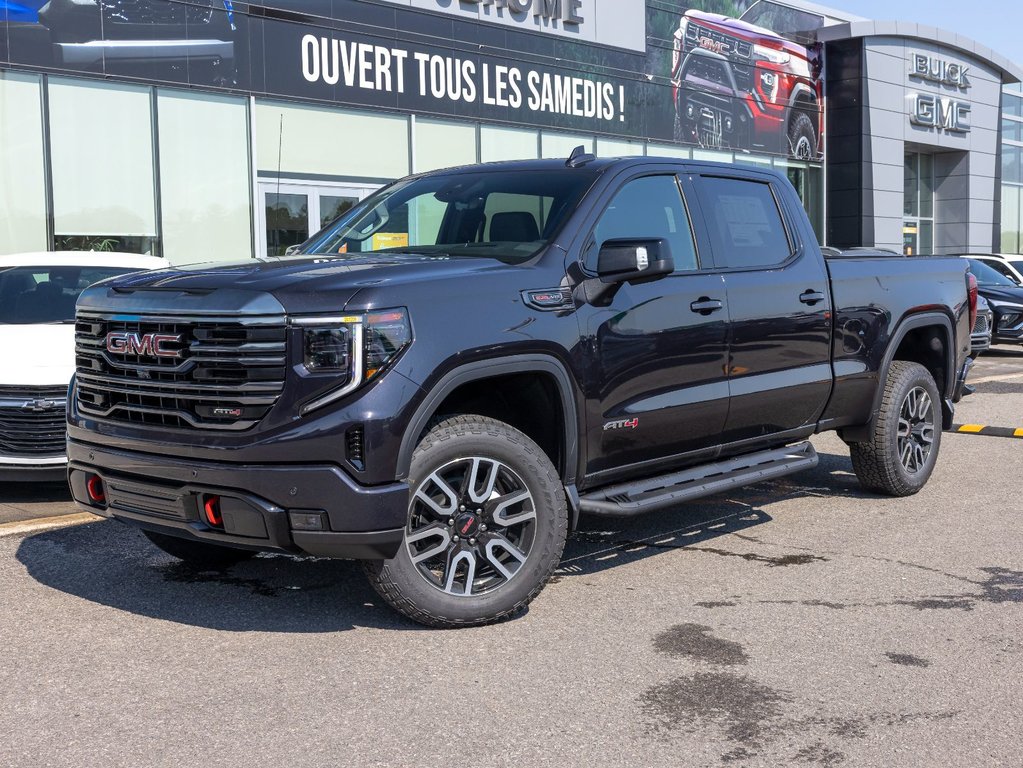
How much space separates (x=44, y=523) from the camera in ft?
22.1

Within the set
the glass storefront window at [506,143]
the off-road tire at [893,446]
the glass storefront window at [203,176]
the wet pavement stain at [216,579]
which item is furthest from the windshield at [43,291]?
the glass storefront window at [506,143]

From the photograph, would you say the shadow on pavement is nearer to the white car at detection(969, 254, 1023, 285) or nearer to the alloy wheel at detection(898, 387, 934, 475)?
the alloy wheel at detection(898, 387, 934, 475)

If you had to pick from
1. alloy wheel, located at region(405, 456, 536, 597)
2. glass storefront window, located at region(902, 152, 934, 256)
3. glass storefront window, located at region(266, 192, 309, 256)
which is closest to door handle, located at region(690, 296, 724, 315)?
alloy wheel, located at region(405, 456, 536, 597)

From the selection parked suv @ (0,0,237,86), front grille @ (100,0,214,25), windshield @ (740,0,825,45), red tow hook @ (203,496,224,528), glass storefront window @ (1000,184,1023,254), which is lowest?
red tow hook @ (203,496,224,528)

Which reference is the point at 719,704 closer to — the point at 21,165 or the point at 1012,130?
the point at 21,165

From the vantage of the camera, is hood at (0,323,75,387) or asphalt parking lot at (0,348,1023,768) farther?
hood at (0,323,75,387)

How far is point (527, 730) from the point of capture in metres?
3.74

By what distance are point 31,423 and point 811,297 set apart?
4.61 metres

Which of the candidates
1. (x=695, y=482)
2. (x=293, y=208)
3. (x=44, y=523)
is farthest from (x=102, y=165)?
(x=695, y=482)

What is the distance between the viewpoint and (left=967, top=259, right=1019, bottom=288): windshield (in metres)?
19.9

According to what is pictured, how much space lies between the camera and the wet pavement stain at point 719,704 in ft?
A: 12.4

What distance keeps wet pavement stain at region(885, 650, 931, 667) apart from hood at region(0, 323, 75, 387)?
5.00 meters

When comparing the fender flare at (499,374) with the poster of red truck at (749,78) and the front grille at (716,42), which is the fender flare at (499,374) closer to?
the poster of red truck at (749,78)

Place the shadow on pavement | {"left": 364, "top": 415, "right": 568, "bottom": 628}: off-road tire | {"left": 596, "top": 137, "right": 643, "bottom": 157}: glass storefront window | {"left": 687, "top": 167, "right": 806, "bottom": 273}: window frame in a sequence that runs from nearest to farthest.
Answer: {"left": 364, "top": 415, "right": 568, "bottom": 628}: off-road tire, the shadow on pavement, {"left": 687, "top": 167, "right": 806, "bottom": 273}: window frame, {"left": 596, "top": 137, "right": 643, "bottom": 157}: glass storefront window
